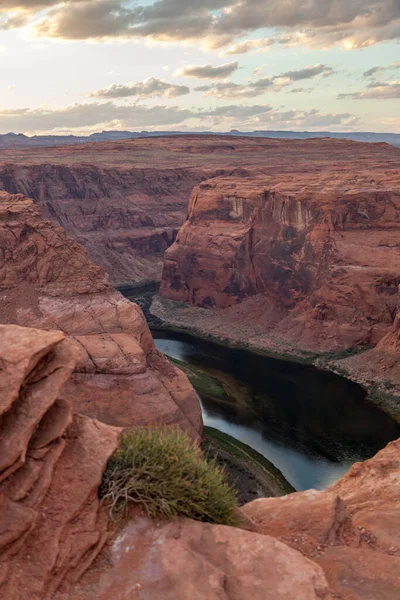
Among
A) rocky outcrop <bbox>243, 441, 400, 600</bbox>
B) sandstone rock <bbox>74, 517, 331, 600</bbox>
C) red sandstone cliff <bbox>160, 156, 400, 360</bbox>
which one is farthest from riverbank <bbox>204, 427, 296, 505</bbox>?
red sandstone cliff <bbox>160, 156, 400, 360</bbox>

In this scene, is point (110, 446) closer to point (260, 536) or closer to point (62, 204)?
point (260, 536)

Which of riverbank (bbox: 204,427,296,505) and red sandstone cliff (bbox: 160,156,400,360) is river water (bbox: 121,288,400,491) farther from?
red sandstone cliff (bbox: 160,156,400,360)

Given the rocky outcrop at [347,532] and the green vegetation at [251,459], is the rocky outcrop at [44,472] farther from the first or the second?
the green vegetation at [251,459]

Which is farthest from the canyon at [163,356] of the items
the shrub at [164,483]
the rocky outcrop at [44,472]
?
the shrub at [164,483]

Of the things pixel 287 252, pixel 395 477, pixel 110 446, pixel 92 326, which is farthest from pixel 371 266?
pixel 110 446

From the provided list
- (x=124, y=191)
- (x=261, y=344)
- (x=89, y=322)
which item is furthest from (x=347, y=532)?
(x=124, y=191)

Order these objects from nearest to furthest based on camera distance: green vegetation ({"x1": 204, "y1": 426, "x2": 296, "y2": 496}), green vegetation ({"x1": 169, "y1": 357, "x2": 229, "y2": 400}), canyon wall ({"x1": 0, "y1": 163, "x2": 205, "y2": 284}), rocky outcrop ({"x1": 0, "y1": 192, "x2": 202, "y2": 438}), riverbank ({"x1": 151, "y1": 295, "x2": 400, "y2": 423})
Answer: rocky outcrop ({"x1": 0, "y1": 192, "x2": 202, "y2": 438})
green vegetation ({"x1": 204, "y1": 426, "x2": 296, "y2": 496})
riverbank ({"x1": 151, "y1": 295, "x2": 400, "y2": 423})
green vegetation ({"x1": 169, "y1": 357, "x2": 229, "y2": 400})
canyon wall ({"x1": 0, "y1": 163, "x2": 205, "y2": 284})
